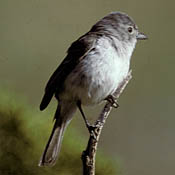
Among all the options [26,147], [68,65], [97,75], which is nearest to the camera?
[26,147]

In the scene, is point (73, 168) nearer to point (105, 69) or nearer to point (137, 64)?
point (105, 69)

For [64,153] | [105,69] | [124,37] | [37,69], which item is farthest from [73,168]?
[37,69]

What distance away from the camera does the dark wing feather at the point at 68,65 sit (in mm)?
2809

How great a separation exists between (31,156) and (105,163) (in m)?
0.37

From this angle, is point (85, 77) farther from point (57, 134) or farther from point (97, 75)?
point (57, 134)

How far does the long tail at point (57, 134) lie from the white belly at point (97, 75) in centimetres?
10

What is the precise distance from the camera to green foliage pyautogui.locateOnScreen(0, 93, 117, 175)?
2.54 meters

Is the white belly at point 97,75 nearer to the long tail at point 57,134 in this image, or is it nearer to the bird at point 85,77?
the bird at point 85,77

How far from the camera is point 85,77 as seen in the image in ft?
9.11

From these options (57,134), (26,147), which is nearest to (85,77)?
(57,134)

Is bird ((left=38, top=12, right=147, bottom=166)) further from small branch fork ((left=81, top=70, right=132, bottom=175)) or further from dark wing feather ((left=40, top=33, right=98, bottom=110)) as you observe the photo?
small branch fork ((left=81, top=70, right=132, bottom=175))

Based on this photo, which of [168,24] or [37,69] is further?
[168,24]

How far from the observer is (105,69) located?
2.73m

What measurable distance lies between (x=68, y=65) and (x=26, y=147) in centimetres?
55
